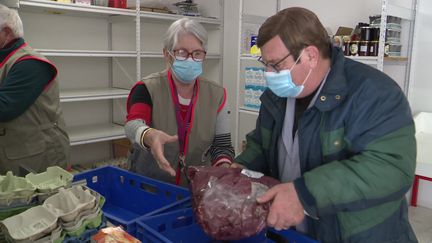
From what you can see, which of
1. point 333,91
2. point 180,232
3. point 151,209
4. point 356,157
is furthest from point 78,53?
point 356,157

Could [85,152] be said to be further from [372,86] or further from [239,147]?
[372,86]

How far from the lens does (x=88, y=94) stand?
3.51m

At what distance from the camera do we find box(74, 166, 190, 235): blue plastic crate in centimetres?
147

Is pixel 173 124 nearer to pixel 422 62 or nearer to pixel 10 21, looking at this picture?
pixel 10 21

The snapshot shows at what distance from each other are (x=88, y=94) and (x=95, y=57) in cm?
70

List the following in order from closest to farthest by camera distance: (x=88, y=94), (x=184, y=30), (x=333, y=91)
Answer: (x=333, y=91)
(x=184, y=30)
(x=88, y=94)

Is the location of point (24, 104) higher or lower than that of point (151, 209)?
higher

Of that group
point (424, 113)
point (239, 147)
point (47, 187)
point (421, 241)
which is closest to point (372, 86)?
point (47, 187)

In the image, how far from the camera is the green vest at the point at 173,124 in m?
1.74

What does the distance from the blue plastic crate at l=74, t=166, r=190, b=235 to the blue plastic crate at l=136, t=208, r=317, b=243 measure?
139 mm

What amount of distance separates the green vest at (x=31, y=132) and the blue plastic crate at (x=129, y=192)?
0.64 meters

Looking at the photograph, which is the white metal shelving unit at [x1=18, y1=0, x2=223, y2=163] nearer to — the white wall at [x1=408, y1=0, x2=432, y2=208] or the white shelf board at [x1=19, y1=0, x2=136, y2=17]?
the white shelf board at [x1=19, y1=0, x2=136, y2=17]

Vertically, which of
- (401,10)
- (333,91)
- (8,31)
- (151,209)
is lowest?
(151,209)

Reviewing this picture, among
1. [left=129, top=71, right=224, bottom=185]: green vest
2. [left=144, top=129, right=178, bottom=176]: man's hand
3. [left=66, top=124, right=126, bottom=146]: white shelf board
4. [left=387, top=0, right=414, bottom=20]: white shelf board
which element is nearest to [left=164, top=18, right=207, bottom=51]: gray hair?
[left=129, top=71, right=224, bottom=185]: green vest
